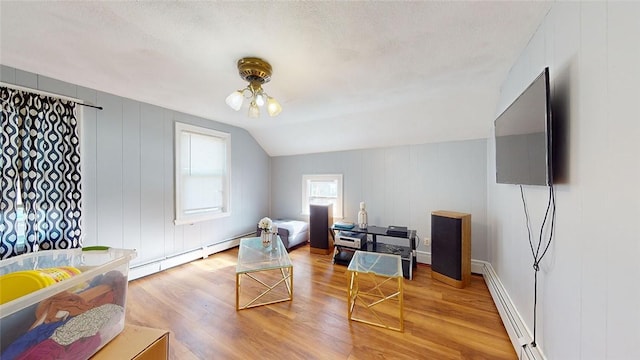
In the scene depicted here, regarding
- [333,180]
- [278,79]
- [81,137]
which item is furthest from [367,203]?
[81,137]

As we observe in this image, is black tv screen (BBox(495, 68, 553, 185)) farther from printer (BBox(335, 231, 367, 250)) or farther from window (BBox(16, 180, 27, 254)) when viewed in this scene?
window (BBox(16, 180, 27, 254))

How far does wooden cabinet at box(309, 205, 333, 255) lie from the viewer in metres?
3.54

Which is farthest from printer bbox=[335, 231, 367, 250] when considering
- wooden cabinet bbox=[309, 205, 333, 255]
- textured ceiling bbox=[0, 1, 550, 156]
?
textured ceiling bbox=[0, 1, 550, 156]

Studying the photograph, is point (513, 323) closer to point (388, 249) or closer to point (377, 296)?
point (377, 296)

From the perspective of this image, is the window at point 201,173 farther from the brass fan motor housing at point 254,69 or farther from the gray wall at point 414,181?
the brass fan motor housing at point 254,69

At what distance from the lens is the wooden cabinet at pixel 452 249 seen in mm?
2396

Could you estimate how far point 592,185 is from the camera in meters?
0.87

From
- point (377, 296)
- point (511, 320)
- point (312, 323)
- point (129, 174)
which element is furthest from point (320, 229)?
point (129, 174)

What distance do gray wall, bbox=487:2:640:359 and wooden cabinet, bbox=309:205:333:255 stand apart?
101 inches

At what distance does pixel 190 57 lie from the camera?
5.34 feet

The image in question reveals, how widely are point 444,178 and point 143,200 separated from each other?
399cm

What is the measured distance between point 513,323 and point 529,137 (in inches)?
55.1

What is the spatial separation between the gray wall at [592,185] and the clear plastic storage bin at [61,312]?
5.71 ft

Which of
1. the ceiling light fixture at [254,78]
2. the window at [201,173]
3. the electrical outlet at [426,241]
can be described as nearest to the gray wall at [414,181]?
the electrical outlet at [426,241]
